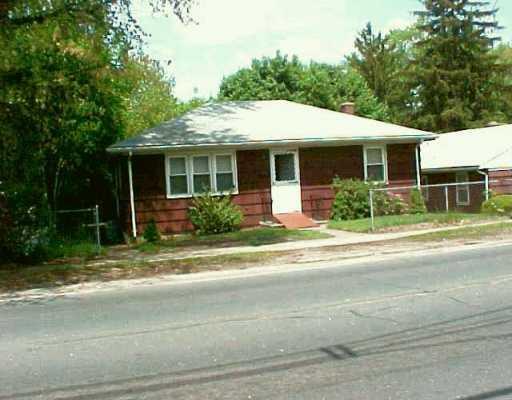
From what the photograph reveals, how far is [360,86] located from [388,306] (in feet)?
120

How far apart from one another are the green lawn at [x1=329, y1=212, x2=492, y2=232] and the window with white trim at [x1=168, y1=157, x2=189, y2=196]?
4.86 metres

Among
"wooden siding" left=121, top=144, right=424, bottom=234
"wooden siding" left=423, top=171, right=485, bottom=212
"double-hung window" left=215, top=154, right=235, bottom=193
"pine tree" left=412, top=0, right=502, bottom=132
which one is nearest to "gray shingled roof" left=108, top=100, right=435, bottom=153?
"wooden siding" left=121, top=144, right=424, bottom=234

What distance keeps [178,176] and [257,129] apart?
10.7 feet

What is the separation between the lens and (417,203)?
2303cm

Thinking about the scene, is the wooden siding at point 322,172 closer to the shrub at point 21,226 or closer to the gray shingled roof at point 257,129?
the gray shingled roof at point 257,129

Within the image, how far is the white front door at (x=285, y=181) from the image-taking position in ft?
74.5

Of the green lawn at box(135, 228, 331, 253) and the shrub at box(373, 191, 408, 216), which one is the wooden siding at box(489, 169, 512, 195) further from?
the green lawn at box(135, 228, 331, 253)

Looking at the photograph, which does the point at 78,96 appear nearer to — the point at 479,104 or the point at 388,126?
the point at 388,126

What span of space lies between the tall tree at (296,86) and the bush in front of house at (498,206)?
66.1 ft

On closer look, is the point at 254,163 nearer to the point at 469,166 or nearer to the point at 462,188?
the point at 462,188

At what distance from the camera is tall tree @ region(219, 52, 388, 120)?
4153 centimetres

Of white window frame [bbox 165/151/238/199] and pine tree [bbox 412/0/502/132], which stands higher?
pine tree [bbox 412/0/502/132]

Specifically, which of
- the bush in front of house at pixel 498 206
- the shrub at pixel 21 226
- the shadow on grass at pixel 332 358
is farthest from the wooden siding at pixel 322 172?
the shadow on grass at pixel 332 358

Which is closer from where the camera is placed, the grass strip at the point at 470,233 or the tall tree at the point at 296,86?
the grass strip at the point at 470,233
